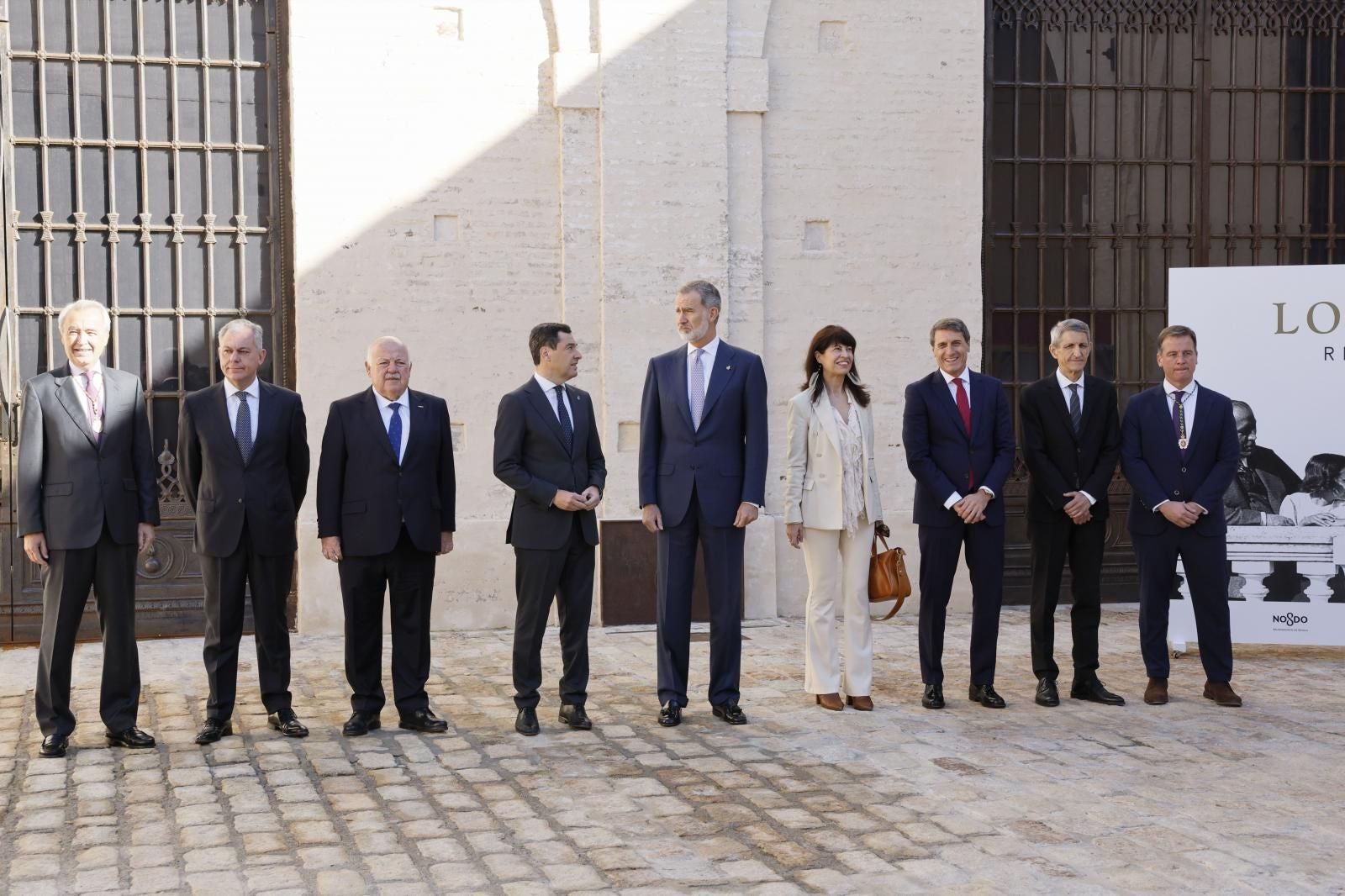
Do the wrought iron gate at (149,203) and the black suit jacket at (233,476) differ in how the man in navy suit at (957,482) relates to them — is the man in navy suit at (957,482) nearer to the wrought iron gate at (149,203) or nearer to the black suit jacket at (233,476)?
the black suit jacket at (233,476)

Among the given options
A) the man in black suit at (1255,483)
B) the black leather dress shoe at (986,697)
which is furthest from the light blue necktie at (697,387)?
the man in black suit at (1255,483)

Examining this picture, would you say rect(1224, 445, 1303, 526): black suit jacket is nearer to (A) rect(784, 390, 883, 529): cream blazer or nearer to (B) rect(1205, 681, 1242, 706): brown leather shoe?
(B) rect(1205, 681, 1242, 706): brown leather shoe

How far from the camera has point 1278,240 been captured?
36.9 ft

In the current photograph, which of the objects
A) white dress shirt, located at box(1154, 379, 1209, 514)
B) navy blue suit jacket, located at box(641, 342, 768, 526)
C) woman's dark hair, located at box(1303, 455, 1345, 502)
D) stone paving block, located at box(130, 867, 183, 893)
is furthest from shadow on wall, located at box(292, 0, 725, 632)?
stone paving block, located at box(130, 867, 183, 893)

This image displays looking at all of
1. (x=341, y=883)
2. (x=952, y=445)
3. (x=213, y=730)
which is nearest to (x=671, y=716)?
(x=952, y=445)

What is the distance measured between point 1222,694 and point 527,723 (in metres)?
3.35

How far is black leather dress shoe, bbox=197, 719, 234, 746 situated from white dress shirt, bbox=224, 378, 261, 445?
1220mm

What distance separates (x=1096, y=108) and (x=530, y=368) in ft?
15.2

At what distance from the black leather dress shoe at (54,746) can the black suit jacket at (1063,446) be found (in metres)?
4.54

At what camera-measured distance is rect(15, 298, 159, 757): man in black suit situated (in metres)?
6.24

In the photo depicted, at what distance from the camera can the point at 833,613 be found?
711 cm

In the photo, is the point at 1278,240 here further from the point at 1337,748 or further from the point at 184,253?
the point at 184,253

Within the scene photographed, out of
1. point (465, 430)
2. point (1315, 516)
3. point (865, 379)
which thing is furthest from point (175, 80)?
point (1315, 516)

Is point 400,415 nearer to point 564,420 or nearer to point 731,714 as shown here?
point 564,420
